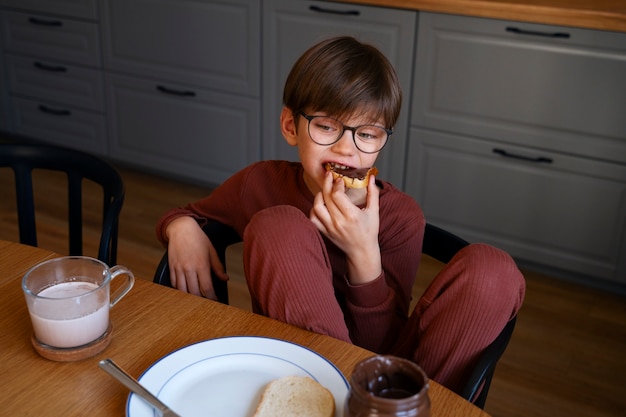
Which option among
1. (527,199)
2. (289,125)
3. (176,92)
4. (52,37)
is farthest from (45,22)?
(289,125)

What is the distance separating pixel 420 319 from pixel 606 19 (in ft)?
4.86

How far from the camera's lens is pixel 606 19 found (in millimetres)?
2066

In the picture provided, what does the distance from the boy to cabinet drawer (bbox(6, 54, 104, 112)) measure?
2.11 m

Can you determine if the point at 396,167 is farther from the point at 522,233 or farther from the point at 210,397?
the point at 210,397

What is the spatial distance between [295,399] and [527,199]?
5.95ft

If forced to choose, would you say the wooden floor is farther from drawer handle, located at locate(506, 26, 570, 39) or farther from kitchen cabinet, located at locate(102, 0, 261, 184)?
drawer handle, located at locate(506, 26, 570, 39)

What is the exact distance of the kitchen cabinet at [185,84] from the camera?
9.05ft

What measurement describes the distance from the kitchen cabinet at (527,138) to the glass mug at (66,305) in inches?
67.3

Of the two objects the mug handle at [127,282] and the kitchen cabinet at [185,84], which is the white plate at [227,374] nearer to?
the mug handle at [127,282]

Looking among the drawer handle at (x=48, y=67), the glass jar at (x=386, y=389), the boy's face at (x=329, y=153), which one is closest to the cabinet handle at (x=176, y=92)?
the drawer handle at (x=48, y=67)

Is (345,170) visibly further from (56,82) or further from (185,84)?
(56,82)

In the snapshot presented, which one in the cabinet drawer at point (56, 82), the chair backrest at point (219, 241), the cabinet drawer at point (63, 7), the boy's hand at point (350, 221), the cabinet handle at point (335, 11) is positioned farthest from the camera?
the cabinet drawer at point (56, 82)

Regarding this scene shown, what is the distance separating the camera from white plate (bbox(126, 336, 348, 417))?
0.74 m

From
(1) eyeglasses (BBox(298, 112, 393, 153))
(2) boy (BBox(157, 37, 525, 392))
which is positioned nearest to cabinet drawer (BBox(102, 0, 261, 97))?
(2) boy (BBox(157, 37, 525, 392))
